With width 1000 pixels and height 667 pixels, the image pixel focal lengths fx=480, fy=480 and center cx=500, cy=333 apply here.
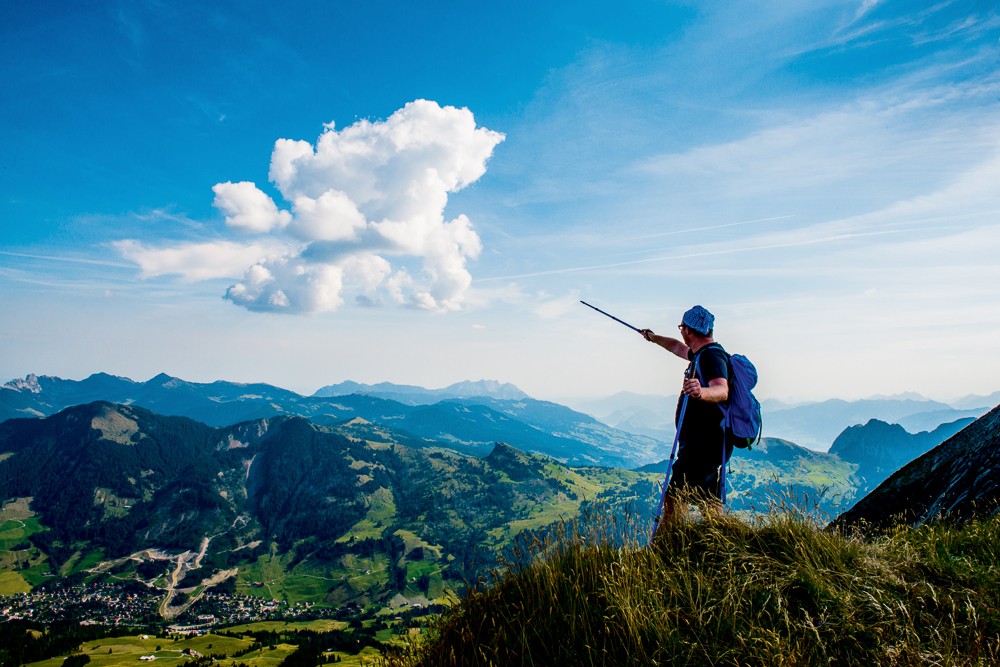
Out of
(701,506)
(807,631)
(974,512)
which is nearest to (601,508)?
(701,506)

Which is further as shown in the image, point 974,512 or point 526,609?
point 974,512

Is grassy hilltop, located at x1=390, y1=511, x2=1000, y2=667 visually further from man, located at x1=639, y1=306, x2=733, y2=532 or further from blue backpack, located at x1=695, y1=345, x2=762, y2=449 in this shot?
blue backpack, located at x1=695, y1=345, x2=762, y2=449

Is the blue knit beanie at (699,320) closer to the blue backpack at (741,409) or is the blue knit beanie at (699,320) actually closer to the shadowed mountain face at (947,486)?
the blue backpack at (741,409)

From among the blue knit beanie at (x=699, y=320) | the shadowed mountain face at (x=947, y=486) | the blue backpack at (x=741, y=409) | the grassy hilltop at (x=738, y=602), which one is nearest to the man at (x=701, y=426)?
the blue knit beanie at (x=699, y=320)

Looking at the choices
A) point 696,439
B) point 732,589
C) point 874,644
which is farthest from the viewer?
point 696,439

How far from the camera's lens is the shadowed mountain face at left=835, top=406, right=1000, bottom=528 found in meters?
6.90

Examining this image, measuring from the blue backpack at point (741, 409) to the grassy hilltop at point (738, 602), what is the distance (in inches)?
42.1

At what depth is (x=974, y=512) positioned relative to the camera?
20.6 ft

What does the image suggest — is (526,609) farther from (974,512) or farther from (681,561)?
(974,512)

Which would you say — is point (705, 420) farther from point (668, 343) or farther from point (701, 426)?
point (668, 343)

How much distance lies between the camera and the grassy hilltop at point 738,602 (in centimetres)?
382

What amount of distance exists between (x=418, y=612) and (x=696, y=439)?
735 feet

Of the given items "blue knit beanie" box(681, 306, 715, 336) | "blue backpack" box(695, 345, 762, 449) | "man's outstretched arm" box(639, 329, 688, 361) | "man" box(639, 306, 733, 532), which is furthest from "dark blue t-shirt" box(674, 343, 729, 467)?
"man's outstretched arm" box(639, 329, 688, 361)

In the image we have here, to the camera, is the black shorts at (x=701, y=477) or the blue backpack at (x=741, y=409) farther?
the black shorts at (x=701, y=477)
